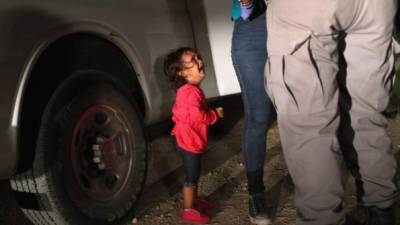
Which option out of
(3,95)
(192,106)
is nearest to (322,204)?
(192,106)

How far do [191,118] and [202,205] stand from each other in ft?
1.74

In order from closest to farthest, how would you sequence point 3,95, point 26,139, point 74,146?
point 3,95 < point 26,139 < point 74,146

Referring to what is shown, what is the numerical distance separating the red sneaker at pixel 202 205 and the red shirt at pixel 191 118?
1.02 ft

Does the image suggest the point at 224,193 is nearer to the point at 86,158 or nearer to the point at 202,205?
the point at 202,205

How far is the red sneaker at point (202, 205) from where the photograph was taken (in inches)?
109

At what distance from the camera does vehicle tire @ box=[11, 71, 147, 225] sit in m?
2.35

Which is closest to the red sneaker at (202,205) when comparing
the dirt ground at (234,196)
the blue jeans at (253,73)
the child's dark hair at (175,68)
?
the dirt ground at (234,196)

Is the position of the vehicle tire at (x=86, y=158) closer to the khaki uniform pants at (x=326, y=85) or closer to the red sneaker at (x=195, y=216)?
the red sneaker at (x=195, y=216)

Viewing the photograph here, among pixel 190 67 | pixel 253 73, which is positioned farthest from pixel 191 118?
pixel 253 73

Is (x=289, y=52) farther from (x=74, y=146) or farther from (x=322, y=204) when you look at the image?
(x=74, y=146)

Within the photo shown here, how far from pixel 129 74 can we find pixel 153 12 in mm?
392

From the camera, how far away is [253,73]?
2.39m

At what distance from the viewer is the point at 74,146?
248cm

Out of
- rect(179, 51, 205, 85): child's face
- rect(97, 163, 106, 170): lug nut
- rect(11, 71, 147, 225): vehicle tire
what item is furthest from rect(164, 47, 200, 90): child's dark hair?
rect(97, 163, 106, 170): lug nut
